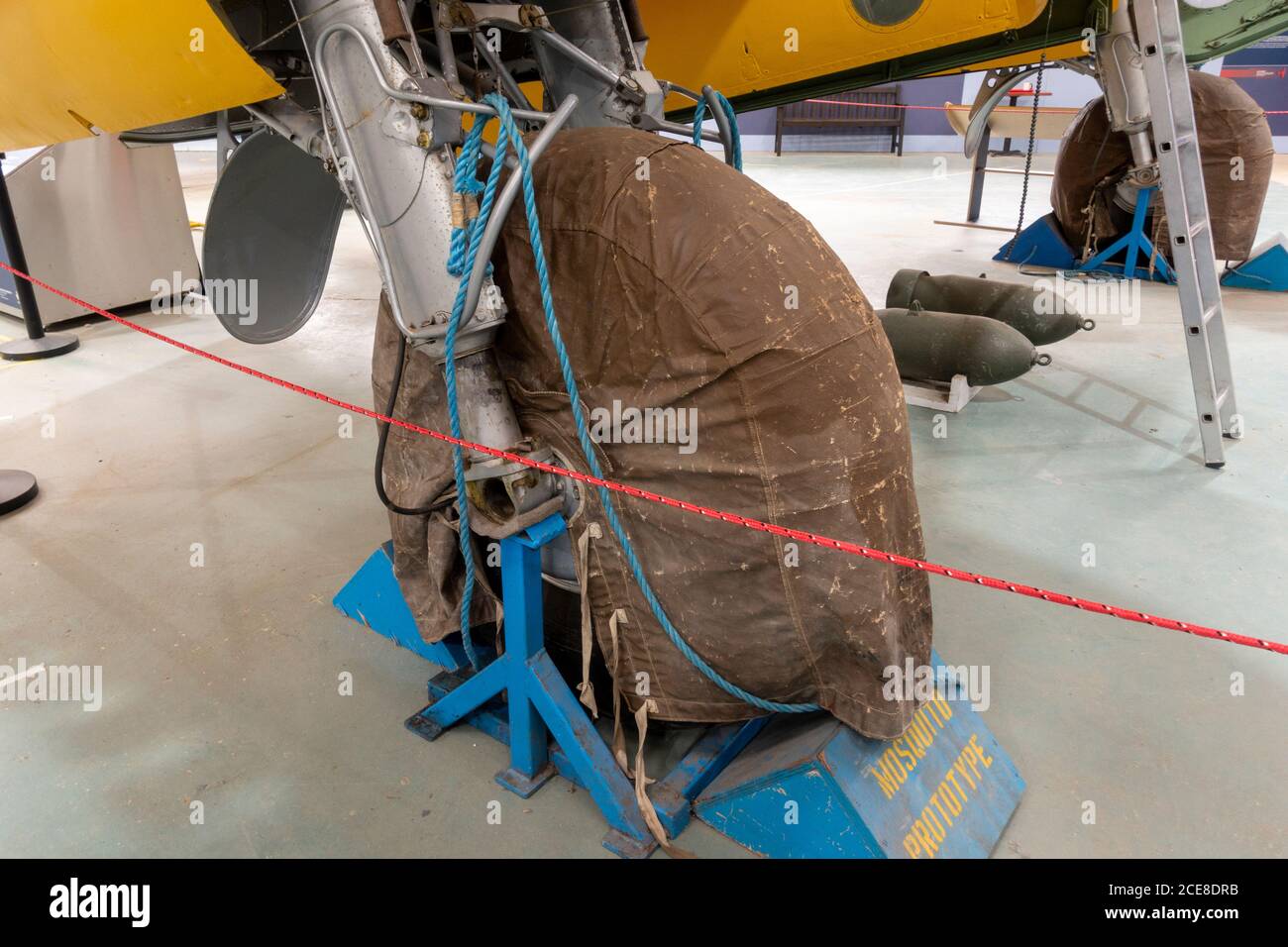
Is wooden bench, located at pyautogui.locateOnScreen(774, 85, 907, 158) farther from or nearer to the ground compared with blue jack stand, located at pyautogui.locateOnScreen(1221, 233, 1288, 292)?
farther from the ground

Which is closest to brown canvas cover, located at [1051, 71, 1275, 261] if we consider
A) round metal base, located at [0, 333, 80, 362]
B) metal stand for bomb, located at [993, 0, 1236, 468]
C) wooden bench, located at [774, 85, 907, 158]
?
metal stand for bomb, located at [993, 0, 1236, 468]

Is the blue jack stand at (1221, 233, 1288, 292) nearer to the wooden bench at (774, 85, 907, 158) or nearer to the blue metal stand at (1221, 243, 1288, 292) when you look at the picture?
the blue metal stand at (1221, 243, 1288, 292)

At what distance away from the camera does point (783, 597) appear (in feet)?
5.33

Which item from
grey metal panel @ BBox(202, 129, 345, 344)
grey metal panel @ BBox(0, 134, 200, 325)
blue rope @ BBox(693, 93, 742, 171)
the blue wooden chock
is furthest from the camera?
grey metal panel @ BBox(0, 134, 200, 325)

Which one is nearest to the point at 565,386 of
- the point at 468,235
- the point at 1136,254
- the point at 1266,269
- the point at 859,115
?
the point at 468,235

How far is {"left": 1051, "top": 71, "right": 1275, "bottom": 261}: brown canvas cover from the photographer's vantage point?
543cm

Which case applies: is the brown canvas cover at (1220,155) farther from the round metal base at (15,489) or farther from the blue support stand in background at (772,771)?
the round metal base at (15,489)

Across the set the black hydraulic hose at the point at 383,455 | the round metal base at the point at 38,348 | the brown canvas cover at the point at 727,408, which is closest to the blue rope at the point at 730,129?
the brown canvas cover at the point at 727,408

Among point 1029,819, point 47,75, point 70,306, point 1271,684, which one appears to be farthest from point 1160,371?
point 70,306

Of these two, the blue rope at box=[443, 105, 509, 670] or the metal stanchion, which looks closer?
the blue rope at box=[443, 105, 509, 670]

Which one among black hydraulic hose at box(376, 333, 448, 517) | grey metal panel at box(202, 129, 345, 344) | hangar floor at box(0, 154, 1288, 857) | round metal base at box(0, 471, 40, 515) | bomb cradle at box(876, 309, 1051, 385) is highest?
grey metal panel at box(202, 129, 345, 344)

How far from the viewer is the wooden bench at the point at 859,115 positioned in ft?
50.3

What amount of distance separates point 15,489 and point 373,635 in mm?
1762

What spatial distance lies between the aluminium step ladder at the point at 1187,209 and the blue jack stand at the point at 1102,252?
276 centimetres
